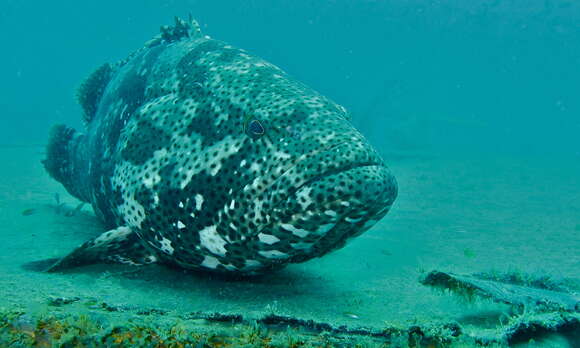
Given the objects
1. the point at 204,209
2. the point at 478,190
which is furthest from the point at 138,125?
the point at 478,190

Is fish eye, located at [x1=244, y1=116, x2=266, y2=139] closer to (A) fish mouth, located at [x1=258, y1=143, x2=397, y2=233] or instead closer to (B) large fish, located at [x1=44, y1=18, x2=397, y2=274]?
(B) large fish, located at [x1=44, y1=18, x2=397, y2=274]

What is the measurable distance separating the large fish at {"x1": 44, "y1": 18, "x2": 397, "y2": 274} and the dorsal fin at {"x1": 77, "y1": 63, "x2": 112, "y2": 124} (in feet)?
6.18

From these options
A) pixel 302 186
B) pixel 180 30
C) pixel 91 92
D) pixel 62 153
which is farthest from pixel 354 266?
pixel 62 153

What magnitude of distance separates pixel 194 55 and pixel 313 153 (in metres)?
2.04

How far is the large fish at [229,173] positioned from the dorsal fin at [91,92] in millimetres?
1884

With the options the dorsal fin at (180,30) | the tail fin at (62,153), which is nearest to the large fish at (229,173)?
the dorsal fin at (180,30)

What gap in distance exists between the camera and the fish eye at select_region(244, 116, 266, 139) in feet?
9.73

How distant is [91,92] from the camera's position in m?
5.77

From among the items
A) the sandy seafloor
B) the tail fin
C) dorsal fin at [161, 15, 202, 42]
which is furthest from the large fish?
the tail fin

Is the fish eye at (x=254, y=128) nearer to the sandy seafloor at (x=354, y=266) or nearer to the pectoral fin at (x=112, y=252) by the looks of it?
the sandy seafloor at (x=354, y=266)

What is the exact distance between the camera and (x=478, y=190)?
12156 millimetres

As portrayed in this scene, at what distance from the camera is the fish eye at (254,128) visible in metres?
2.97

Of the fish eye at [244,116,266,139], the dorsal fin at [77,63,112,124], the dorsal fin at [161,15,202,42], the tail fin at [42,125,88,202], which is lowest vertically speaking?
the fish eye at [244,116,266,139]

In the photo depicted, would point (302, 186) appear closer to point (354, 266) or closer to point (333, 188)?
point (333, 188)
